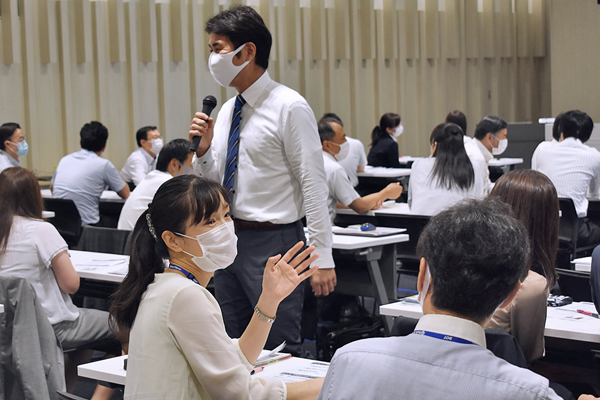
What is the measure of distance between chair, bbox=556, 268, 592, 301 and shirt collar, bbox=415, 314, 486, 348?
6.17ft

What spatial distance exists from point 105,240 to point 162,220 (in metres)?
2.59

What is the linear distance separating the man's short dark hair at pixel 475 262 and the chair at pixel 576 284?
1830 millimetres

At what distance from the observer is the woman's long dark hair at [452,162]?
16.1 ft

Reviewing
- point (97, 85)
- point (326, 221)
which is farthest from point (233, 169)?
point (97, 85)

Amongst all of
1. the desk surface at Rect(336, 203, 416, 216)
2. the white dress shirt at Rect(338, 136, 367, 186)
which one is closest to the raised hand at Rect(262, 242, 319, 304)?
the desk surface at Rect(336, 203, 416, 216)

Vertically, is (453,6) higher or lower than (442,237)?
higher

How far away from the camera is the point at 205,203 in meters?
1.85

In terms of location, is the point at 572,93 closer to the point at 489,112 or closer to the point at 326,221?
the point at 489,112

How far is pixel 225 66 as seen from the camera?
8.59 ft

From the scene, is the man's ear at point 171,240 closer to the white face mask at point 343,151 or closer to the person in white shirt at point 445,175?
the person in white shirt at point 445,175

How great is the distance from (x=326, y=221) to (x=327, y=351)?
1.58m

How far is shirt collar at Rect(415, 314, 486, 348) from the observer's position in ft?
3.79

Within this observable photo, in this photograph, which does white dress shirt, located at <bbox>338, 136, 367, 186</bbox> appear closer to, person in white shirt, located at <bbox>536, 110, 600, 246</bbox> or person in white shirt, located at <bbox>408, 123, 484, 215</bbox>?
person in white shirt, located at <bbox>536, 110, 600, 246</bbox>

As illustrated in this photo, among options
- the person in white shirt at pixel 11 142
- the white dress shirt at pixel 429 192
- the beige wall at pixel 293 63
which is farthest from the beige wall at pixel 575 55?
the person in white shirt at pixel 11 142
